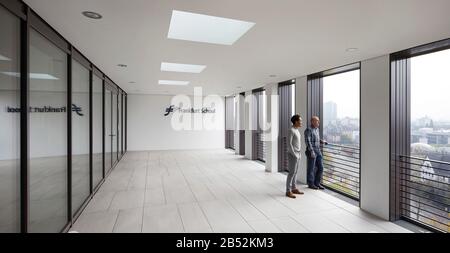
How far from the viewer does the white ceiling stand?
2.24m

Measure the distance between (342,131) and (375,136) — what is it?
1113 millimetres

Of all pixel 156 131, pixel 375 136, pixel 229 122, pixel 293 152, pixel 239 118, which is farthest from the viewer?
pixel 229 122

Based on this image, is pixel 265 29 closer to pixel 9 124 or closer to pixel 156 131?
pixel 9 124

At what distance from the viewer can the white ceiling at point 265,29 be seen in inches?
88.1

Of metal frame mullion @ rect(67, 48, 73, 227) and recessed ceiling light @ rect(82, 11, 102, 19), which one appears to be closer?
recessed ceiling light @ rect(82, 11, 102, 19)

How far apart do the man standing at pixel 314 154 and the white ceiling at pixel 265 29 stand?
1387mm

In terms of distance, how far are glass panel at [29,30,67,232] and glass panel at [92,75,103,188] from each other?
1.71 metres

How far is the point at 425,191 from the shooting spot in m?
3.51

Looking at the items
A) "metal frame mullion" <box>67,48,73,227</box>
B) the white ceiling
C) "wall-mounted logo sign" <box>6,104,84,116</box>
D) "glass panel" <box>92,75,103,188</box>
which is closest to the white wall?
"glass panel" <box>92,75,103,188</box>

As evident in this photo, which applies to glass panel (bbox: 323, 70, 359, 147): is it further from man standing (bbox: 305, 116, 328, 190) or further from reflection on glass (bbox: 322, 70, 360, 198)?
→ man standing (bbox: 305, 116, 328, 190)

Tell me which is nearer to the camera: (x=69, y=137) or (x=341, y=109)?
(x=69, y=137)

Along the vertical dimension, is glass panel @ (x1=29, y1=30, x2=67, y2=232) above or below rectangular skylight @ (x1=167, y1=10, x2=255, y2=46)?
below

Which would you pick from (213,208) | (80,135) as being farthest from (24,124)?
(213,208)

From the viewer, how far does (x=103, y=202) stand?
14.3 feet
